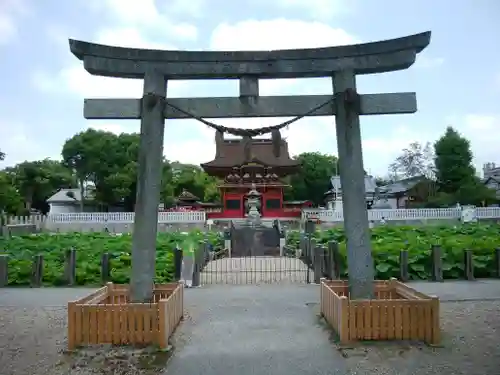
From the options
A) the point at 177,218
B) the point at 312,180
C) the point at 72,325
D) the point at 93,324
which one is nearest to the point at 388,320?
the point at 93,324

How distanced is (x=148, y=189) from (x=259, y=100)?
2207 mm

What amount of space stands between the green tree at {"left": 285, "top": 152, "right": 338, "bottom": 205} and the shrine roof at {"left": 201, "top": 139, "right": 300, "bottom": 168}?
17.3 m

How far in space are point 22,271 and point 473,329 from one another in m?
11.4

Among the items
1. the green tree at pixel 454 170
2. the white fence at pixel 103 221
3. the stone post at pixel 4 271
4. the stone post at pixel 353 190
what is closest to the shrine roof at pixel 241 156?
the white fence at pixel 103 221

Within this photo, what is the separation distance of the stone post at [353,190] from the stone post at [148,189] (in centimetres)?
280

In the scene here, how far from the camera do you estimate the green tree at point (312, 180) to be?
62.1 metres

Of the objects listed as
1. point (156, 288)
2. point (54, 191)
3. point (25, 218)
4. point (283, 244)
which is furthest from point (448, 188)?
point (54, 191)

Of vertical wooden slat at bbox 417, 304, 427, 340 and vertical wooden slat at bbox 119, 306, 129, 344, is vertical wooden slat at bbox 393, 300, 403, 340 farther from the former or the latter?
vertical wooden slat at bbox 119, 306, 129, 344

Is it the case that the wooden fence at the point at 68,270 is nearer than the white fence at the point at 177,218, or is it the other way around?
the wooden fence at the point at 68,270

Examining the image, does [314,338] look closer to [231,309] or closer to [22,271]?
[231,309]

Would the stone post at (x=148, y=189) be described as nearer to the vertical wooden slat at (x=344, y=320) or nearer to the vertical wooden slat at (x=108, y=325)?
the vertical wooden slat at (x=108, y=325)

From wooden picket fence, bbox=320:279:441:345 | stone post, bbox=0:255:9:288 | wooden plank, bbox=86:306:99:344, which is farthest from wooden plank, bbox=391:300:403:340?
stone post, bbox=0:255:9:288

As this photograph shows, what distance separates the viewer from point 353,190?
685 cm

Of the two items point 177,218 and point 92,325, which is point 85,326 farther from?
point 177,218
